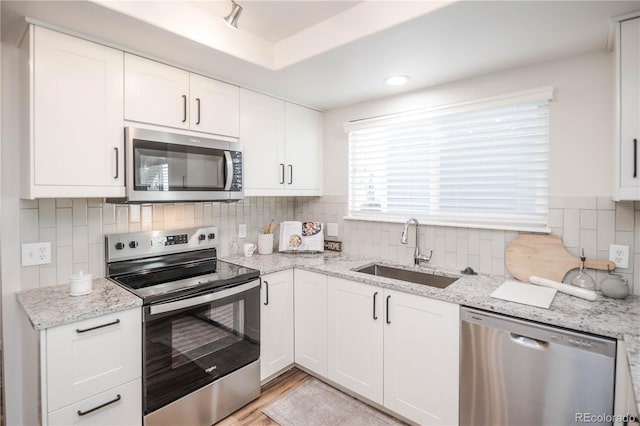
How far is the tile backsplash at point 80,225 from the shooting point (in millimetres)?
1775

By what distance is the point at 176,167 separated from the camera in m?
1.97

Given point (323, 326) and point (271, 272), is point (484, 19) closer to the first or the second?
point (271, 272)

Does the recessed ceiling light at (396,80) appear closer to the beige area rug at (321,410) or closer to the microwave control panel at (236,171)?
the microwave control panel at (236,171)

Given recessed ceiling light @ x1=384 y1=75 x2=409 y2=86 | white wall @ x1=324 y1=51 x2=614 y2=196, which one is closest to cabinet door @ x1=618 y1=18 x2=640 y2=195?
white wall @ x1=324 y1=51 x2=614 y2=196

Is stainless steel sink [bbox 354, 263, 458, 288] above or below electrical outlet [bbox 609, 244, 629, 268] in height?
below

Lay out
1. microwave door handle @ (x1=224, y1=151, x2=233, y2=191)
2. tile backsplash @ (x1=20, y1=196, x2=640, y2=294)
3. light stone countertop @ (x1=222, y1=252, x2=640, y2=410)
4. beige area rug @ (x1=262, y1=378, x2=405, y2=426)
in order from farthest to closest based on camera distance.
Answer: microwave door handle @ (x1=224, y1=151, x2=233, y2=191) < beige area rug @ (x1=262, y1=378, x2=405, y2=426) < tile backsplash @ (x1=20, y1=196, x2=640, y2=294) < light stone countertop @ (x1=222, y1=252, x2=640, y2=410)

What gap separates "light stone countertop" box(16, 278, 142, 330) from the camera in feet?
4.60

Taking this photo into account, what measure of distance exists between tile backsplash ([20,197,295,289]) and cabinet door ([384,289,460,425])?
61.9 inches

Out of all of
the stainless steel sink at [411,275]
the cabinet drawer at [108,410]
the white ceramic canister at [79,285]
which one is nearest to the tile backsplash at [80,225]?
the white ceramic canister at [79,285]

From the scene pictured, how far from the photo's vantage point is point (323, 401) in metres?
2.20

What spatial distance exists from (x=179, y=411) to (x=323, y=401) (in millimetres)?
912

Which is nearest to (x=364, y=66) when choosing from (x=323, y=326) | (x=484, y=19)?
(x=484, y=19)

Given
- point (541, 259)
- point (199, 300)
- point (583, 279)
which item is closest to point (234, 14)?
point (199, 300)

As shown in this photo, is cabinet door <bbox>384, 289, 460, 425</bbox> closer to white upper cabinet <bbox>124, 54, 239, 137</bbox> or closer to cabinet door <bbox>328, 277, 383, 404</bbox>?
cabinet door <bbox>328, 277, 383, 404</bbox>
